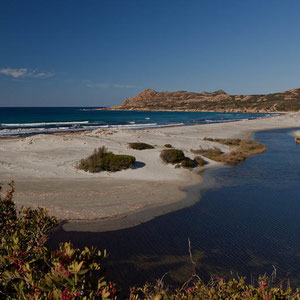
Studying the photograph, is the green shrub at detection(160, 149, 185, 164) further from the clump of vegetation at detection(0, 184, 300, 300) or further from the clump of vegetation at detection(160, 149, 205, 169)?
the clump of vegetation at detection(0, 184, 300, 300)

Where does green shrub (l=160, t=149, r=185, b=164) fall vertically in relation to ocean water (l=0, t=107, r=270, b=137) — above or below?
below

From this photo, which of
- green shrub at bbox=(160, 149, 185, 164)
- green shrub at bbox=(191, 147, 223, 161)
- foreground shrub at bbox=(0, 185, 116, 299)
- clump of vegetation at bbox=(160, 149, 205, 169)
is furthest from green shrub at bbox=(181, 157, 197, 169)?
foreground shrub at bbox=(0, 185, 116, 299)

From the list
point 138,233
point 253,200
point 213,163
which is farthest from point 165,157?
point 138,233

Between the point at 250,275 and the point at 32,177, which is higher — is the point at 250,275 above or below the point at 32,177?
below

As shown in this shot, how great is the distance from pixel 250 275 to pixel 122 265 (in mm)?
3632

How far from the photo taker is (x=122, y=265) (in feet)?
23.6

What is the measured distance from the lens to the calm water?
7102 mm

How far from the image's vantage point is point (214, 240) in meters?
8.81

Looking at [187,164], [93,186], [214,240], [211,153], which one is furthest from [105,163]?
[211,153]

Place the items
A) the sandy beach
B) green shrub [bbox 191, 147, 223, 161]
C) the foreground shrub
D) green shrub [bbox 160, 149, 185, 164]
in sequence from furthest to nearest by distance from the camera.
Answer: green shrub [bbox 191, 147, 223, 161] < green shrub [bbox 160, 149, 185, 164] < the sandy beach < the foreground shrub

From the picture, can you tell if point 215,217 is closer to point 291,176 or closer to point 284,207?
point 284,207

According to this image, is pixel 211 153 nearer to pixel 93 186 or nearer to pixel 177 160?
pixel 177 160

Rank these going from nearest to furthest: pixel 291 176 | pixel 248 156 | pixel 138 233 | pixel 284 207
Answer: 1. pixel 138 233
2. pixel 284 207
3. pixel 291 176
4. pixel 248 156

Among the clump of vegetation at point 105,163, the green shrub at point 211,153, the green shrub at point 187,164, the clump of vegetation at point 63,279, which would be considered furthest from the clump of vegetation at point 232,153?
the clump of vegetation at point 63,279
